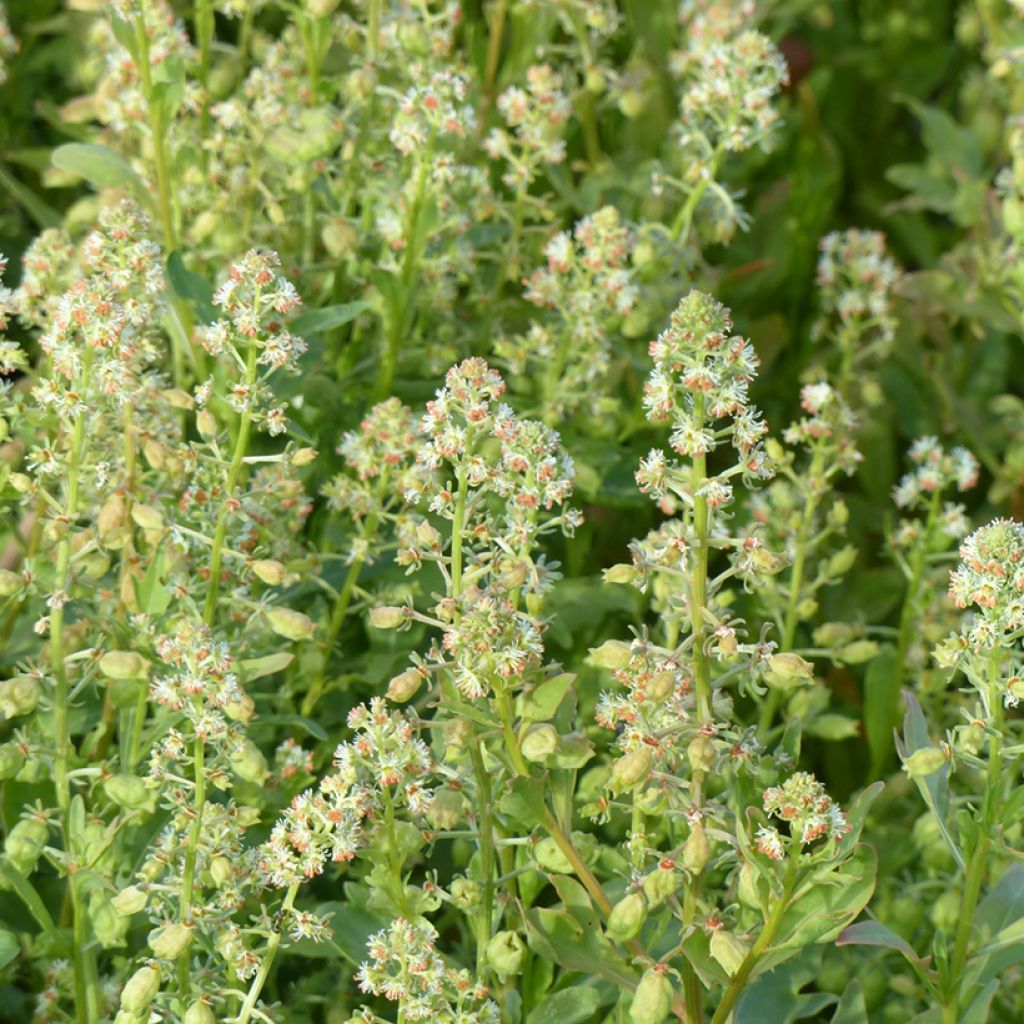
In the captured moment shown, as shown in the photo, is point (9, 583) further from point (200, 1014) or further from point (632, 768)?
point (632, 768)

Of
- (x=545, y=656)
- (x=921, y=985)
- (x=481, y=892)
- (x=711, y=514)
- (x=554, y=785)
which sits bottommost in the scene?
(x=921, y=985)

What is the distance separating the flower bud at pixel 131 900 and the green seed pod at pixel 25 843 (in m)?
0.12

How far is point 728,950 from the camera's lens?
132 cm

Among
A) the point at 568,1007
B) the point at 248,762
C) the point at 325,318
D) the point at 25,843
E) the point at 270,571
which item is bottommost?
the point at 568,1007

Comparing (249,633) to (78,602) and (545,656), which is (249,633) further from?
(545,656)

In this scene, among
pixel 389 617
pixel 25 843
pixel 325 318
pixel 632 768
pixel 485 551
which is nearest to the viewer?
pixel 632 768

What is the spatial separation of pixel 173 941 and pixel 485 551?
1.65ft

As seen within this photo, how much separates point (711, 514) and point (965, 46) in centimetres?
231

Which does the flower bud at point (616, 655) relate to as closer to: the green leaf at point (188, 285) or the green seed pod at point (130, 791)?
the green seed pod at point (130, 791)

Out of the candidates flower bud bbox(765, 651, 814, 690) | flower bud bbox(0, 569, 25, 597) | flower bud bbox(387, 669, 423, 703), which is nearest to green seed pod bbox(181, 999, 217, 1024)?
flower bud bbox(387, 669, 423, 703)

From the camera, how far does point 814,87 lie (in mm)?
3096

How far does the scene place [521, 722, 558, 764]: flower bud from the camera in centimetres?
134

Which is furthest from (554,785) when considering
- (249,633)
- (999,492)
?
(999,492)

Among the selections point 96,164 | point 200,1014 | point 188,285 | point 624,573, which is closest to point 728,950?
point 624,573
